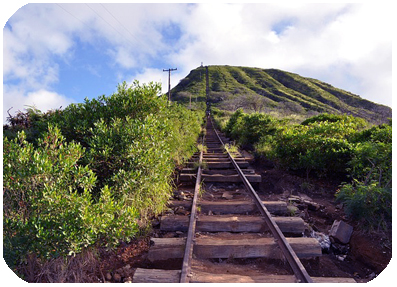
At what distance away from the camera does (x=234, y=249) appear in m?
3.66

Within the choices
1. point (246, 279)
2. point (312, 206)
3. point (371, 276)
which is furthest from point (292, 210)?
point (246, 279)

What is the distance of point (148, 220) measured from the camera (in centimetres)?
459

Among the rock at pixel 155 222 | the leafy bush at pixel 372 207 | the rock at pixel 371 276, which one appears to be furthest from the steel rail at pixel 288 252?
the rock at pixel 155 222

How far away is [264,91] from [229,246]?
329 feet

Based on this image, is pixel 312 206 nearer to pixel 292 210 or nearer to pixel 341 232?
pixel 292 210

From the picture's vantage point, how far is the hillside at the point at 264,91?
73.5 meters

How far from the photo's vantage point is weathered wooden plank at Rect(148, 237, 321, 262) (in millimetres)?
3598

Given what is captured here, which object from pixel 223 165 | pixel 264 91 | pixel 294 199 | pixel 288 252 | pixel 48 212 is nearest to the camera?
pixel 48 212

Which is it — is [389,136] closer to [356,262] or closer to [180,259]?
[356,262]

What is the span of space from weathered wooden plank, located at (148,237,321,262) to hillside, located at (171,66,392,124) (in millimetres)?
55066

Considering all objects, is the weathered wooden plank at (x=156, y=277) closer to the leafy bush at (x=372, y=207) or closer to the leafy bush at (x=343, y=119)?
the leafy bush at (x=372, y=207)

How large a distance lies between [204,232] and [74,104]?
13.4ft

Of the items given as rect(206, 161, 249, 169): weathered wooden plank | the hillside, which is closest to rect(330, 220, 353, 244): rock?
rect(206, 161, 249, 169): weathered wooden plank

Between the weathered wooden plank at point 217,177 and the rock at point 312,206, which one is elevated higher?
the weathered wooden plank at point 217,177
